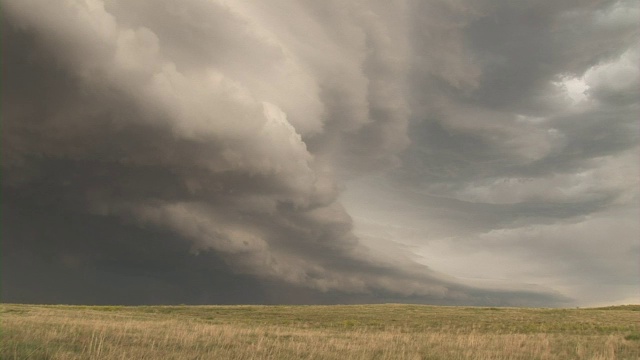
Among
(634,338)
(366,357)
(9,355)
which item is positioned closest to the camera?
(9,355)

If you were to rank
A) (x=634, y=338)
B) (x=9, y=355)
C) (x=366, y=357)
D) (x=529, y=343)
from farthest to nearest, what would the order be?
(x=634, y=338) → (x=529, y=343) → (x=366, y=357) → (x=9, y=355)

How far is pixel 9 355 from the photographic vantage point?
11.9 m

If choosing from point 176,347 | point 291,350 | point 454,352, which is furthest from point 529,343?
point 176,347

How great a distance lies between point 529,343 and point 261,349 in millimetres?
12819

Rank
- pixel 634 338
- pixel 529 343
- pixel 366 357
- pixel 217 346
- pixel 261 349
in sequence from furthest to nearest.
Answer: pixel 634 338, pixel 529 343, pixel 217 346, pixel 261 349, pixel 366 357

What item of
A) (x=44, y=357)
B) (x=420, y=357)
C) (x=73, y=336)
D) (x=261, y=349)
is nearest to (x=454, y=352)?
(x=420, y=357)

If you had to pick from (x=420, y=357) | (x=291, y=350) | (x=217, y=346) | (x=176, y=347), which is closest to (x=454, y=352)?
(x=420, y=357)

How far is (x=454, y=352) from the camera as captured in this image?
1647 centimetres

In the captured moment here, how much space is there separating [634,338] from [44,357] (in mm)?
27539

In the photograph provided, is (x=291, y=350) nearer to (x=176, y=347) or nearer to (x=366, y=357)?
(x=366, y=357)

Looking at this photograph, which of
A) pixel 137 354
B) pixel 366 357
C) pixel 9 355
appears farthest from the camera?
pixel 366 357

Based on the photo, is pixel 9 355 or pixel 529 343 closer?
pixel 9 355

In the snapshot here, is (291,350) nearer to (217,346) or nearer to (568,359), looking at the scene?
(217,346)

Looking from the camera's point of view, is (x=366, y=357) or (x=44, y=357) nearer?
(x=44, y=357)
